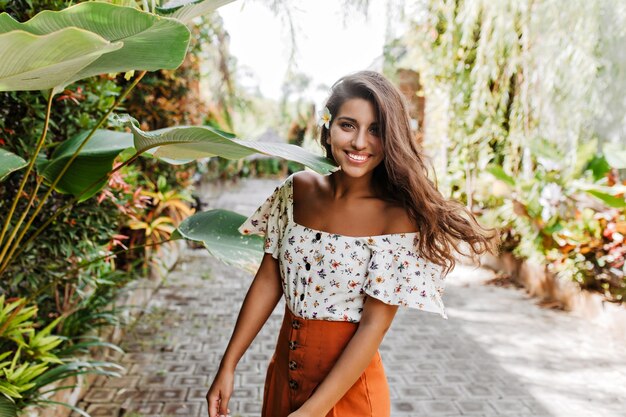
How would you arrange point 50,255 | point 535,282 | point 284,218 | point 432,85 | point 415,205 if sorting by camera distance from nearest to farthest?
point 415,205 → point 284,218 → point 50,255 → point 535,282 → point 432,85

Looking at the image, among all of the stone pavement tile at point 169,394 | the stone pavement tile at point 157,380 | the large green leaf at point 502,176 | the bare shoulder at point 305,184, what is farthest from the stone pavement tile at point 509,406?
the large green leaf at point 502,176

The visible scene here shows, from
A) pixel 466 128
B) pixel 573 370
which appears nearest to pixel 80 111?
pixel 573 370

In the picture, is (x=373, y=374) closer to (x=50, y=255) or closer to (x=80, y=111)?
(x=50, y=255)

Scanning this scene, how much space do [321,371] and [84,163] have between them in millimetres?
1278

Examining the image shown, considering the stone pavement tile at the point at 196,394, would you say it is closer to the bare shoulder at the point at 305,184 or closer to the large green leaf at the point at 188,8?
the bare shoulder at the point at 305,184

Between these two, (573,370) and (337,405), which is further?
(573,370)

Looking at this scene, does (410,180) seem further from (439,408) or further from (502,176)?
(502,176)

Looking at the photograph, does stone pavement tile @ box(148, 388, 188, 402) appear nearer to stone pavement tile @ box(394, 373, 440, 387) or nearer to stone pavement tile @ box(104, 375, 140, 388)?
stone pavement tile @ box(104, 375, 140, 388)


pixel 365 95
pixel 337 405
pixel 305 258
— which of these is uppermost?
pixel 365 95

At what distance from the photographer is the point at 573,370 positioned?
3.66 meters

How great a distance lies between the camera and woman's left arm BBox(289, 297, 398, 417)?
1.28 meters

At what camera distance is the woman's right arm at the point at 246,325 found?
1508 mm

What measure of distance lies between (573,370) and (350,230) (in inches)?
118

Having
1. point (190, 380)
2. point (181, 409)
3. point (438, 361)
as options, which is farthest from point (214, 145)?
point (438, 361)
